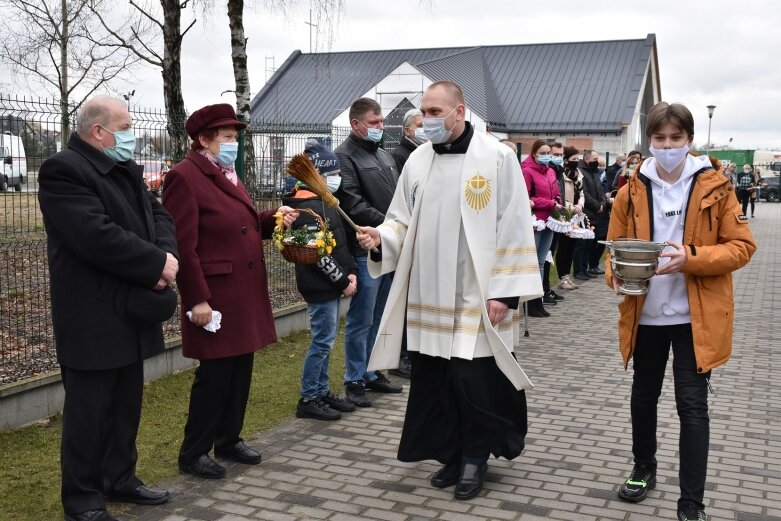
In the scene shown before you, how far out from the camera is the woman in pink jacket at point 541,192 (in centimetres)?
1123

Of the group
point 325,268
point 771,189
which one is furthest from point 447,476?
point 771,189

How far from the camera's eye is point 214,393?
5.21m

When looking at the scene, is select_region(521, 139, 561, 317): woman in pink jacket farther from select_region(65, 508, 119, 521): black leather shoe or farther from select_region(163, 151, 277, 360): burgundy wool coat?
select_region(65, 508, 119, 521): black leather shoe

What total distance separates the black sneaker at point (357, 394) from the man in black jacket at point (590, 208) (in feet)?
27.3

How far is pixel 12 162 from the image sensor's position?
240 inches

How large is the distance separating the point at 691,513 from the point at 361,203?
343cm

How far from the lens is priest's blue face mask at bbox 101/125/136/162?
14.5ft

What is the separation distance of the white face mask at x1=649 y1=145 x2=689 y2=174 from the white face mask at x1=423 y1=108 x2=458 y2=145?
1159 mm

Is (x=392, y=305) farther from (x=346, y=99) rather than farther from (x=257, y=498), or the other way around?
(x=346, y=99)

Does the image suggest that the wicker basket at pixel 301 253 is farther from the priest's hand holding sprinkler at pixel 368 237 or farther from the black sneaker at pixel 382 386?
the black sneaker at pixel 382 386

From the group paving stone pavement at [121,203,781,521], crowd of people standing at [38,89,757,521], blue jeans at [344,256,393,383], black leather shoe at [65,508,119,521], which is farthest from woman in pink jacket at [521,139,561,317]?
black leather shoe at [65,508,119,521]

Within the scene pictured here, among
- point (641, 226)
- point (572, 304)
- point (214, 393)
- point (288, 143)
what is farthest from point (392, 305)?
point (572, 304)

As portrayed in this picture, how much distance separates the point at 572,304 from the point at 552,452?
6.98 meters

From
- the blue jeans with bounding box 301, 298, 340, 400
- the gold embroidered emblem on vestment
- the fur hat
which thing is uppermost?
the fur hat
